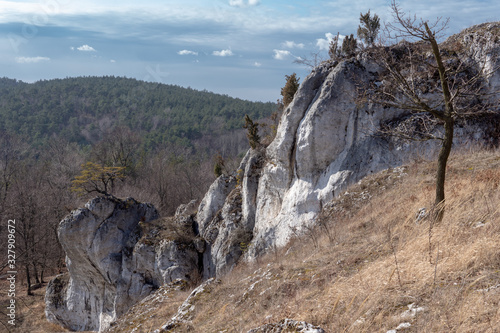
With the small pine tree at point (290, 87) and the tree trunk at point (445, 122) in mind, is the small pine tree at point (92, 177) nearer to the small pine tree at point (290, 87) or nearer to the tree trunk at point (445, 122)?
the small pine tree at point (290, 87)

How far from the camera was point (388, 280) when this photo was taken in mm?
4293

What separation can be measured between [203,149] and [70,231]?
6031 centimetres

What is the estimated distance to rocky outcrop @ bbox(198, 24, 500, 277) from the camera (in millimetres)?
11516

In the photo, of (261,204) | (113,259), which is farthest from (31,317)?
(261,204)

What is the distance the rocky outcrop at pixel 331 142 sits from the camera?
11.5 m

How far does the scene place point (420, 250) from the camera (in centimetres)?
479

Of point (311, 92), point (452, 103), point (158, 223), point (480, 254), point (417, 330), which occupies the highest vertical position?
point (311, 92)

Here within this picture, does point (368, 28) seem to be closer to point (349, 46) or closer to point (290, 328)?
point (349, 46)

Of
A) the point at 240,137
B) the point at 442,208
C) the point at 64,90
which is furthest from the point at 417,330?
the point at 64,90

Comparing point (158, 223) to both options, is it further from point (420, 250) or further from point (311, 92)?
point (420, 250)

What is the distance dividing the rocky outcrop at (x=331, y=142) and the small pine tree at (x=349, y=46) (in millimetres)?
504

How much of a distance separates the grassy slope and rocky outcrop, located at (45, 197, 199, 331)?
8194mm

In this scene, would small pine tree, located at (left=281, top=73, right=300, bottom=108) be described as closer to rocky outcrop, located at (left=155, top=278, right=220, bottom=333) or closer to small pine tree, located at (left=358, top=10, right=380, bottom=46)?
small pine tree, located at (left=358, top=10, right=380, bottom=46)

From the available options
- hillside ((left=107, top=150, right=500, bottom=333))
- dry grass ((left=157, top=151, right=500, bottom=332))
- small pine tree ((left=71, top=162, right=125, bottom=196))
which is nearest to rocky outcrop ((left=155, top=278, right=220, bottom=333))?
hillside ((left=107, top=150, right=500, bottom=333))
